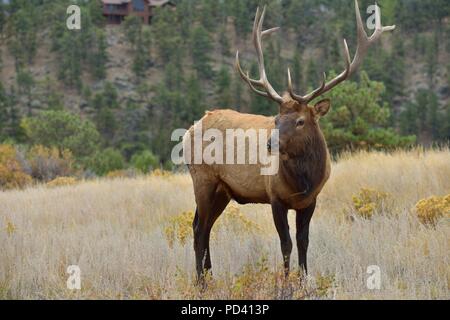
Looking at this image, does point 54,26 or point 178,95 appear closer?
point 178,95

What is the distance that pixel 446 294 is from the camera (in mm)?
5344

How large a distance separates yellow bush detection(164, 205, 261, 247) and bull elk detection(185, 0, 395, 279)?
153 centimetres

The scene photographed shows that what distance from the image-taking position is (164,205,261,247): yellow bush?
7.78m

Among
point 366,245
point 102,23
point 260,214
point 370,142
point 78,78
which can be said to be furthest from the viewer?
point 102,23

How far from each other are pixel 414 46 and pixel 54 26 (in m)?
33.3

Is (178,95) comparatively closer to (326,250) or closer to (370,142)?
(370,142)

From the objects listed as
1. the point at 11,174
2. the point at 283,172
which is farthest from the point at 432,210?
the point at 11,174

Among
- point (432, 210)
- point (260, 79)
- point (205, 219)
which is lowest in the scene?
point (432, 210)

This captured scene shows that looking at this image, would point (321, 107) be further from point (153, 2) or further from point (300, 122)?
point (153, 2)

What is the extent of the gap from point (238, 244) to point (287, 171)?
A: 69.7 inches

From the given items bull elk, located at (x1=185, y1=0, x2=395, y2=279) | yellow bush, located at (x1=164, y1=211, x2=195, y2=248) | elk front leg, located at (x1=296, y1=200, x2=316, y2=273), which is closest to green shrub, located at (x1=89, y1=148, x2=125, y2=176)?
yellow bush, located at (x1=164, y1=211, x2=195, y2=248)

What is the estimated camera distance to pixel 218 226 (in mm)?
8305

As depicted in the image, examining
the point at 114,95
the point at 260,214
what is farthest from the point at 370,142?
the point at 114,95
